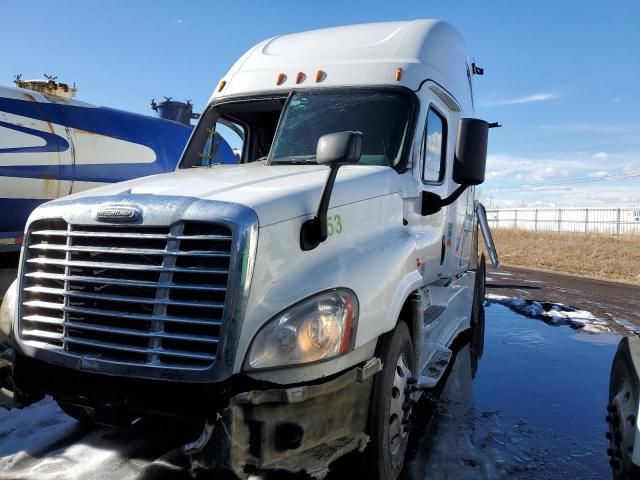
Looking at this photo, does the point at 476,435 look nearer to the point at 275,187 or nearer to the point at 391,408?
the point at 391,408

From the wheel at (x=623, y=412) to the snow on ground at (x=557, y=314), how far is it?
190 inches

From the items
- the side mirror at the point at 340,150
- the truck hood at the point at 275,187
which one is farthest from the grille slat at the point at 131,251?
the side mirror at the point at 340,150

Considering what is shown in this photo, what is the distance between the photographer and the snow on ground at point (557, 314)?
26.5ft

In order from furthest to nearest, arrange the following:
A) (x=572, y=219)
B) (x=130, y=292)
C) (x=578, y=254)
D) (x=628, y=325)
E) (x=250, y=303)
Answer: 1. (x=572, y=219)
2. (x=578, y=254)
3. (x=628, y=325)
4. (x=130, y=292)
5. (x=250, y=303)

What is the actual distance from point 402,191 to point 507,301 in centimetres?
737

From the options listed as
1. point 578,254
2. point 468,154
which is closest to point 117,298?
point 468,154

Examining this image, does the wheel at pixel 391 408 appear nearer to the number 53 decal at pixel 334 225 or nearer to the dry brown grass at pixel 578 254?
the number 53 decal at pixel 334 225

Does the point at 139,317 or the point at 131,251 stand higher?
the point at 131,251

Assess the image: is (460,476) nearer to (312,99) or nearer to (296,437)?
(296,437)

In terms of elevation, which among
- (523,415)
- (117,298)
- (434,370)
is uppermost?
(117,298)

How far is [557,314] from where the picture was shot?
895 centimetres

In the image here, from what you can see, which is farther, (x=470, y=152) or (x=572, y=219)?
(x=572, y=219)

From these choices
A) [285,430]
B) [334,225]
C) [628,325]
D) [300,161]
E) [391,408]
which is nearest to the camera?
[285,430]

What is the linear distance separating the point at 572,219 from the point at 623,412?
42444 mm
